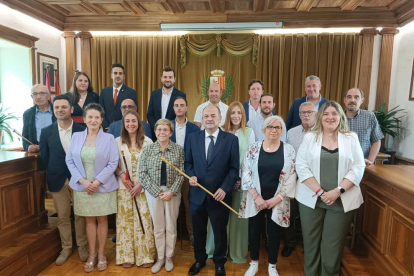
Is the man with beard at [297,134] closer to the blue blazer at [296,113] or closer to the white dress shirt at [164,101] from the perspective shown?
the blue blazer at [296,113]

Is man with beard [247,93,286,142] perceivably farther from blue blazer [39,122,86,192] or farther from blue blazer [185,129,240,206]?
blue blazer [39,122,86,192]

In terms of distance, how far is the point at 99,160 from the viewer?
95.4 inches

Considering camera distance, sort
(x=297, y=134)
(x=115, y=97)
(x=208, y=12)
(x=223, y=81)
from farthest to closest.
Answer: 1. (x=223, y=81)
2. (x=208, y=12)
3. (x=115, y=97)
4. (x=297, y=134)

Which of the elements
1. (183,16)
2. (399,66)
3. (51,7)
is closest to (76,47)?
(51,7)

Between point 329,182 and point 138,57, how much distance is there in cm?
487

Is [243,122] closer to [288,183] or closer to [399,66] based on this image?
[288,183]

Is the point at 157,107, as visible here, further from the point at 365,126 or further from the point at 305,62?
the point at 305,62

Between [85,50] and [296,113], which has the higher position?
[85,50]

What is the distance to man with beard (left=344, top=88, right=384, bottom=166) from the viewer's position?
285 centimetres

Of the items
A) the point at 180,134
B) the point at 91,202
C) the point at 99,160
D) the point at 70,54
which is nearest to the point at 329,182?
the point at 180,134

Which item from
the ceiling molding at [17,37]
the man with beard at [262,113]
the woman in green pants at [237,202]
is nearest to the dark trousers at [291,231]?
the woman in green pants at [237,202]

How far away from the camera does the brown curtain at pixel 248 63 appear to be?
543 centimetres

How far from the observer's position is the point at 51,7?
16.3 ft

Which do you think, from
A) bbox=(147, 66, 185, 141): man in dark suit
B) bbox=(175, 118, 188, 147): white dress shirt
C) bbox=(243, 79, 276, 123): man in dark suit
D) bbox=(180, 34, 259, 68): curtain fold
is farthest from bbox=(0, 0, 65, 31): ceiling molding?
bbox=(243, 79, 276, 123): man in dark suit
